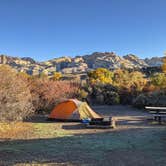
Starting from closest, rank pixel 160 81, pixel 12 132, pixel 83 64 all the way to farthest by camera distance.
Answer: pixel 12 132 < pixel 160 81 < pixel 83 64

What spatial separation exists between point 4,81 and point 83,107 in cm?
528

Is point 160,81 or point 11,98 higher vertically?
point 160,81

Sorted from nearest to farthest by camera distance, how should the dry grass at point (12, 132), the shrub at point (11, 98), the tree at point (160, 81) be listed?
1. the dry grass at point (12, 132)
2. the shrub at point (11, 98)
3. the tree at point (160, 81)

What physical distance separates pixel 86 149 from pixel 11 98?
14.7 feet

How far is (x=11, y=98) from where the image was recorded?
1012 centimetres

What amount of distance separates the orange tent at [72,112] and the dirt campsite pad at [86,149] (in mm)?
3490

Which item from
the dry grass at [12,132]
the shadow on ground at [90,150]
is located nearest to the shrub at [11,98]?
the dry grass at [12,132]

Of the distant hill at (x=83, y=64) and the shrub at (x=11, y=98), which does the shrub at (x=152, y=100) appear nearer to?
the shrub at (x=11, y=98)

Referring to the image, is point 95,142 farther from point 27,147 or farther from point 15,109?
point 15,109

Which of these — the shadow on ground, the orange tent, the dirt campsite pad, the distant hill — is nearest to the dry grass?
the dirt campsite pad

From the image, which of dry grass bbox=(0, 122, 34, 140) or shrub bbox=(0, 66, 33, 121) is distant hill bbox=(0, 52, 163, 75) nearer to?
shrub bbox=(0, 66, 33, 121)

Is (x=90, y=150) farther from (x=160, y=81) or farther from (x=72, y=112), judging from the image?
(x=160, y=81)

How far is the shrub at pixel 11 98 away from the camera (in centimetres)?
973

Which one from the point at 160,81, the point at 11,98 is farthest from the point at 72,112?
the point at 160,81
